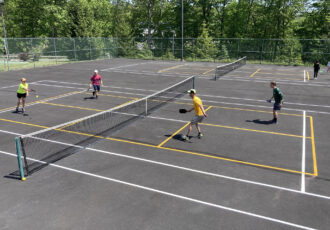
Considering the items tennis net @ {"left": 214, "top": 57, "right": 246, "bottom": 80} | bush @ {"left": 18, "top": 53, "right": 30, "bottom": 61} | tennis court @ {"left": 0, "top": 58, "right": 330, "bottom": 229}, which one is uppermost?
bush @ {"left": 18, "top": 53, "right": 30, "bottom": 61}

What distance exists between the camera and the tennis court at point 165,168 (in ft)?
22.2

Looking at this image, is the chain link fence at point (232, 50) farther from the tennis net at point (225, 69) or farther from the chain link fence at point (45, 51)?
the chain link fence at point (45, 51)

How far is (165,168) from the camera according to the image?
9250mm

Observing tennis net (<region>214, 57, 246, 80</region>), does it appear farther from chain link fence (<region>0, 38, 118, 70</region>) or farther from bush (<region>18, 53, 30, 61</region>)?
bush (<region>18, 53, 30, 61</region>)

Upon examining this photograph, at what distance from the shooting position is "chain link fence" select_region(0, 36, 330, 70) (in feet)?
121

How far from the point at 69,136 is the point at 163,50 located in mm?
38660

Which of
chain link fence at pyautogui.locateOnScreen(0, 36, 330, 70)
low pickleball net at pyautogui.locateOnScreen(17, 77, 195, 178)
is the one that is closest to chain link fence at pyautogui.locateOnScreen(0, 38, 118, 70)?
chain link fence at pyautogui.locateOnScreen(0, 36, 330, 70)

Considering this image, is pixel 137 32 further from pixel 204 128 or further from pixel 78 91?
pixel 204 128

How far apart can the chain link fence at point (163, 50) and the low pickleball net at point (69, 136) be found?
984 inches

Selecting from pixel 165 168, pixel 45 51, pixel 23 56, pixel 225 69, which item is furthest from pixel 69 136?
pixel 23 56

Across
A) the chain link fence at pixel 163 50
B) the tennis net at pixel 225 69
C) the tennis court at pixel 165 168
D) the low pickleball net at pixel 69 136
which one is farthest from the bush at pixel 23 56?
the low pickleball net at pixel 69 136

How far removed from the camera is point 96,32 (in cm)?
5000

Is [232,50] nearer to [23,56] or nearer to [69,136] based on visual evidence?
[23,56]

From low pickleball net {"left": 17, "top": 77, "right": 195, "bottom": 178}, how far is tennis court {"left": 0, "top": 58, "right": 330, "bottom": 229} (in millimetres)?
49
